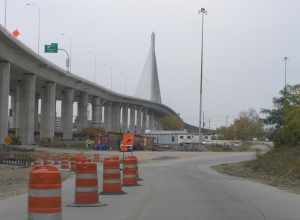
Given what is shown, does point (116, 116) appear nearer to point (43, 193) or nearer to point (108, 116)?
point (108, 116)

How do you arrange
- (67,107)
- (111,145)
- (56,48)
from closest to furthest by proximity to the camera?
(56,48)
(111,145)
(67,107)

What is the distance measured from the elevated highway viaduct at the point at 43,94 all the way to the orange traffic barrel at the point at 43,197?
51.1 meters

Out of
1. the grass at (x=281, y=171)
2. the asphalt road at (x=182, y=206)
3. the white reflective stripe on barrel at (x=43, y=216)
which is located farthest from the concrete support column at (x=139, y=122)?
the white reflective stripe on barrel at (x=43, y=216)

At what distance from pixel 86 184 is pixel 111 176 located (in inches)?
134

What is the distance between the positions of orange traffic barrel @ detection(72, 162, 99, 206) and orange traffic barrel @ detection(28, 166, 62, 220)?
15.7ft

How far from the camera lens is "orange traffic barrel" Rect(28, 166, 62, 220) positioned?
10778mm

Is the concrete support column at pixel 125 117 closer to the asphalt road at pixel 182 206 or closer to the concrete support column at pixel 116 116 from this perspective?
the concrete support column at pixel 116 116

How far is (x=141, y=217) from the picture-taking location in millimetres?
13938

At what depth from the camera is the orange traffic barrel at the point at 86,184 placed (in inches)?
622

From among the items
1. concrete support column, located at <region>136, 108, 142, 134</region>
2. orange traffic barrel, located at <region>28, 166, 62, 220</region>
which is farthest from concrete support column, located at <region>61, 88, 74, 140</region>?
orange traffic barrel, located at <region>28, 166, 62, 220</region>

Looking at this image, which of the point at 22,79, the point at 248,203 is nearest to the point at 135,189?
the point at 248,203

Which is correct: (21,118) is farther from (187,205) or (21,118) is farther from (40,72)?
(187,205)

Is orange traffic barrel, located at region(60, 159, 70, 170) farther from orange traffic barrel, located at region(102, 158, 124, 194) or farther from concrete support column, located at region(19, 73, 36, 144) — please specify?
concrete support column, located at region(19, 73, 36, 144)

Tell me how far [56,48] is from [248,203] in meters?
65.0
